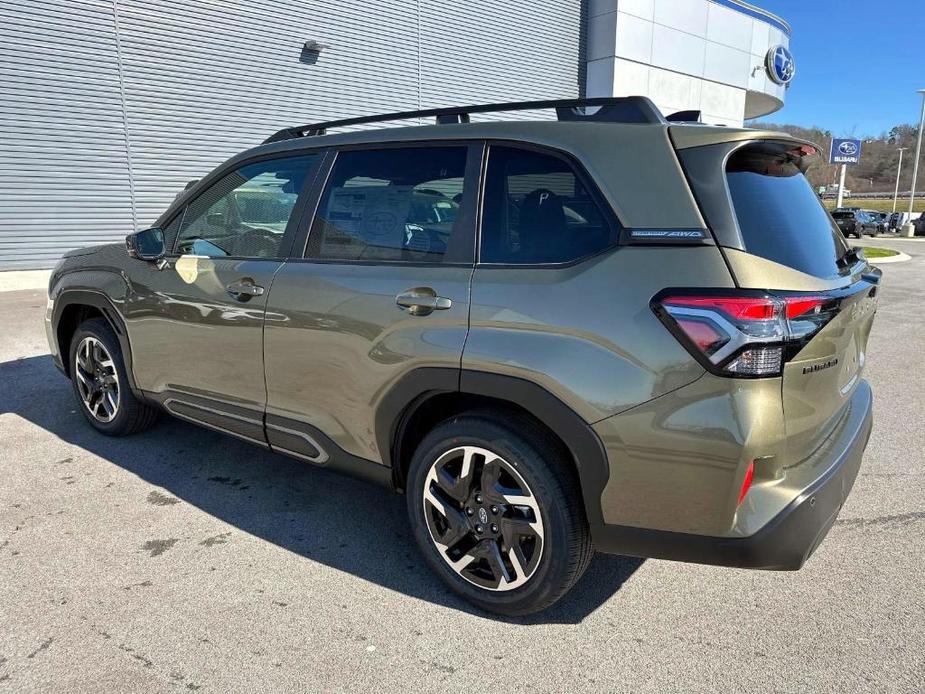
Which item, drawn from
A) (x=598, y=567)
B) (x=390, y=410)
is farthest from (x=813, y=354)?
(x=390, y=410)

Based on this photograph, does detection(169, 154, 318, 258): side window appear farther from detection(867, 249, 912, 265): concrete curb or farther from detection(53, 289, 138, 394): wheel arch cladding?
detection(867, 249, 912, 265): concrete curb

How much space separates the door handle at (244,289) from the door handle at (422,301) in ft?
2.81

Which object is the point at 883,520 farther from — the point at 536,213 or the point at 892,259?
the point at 892,259

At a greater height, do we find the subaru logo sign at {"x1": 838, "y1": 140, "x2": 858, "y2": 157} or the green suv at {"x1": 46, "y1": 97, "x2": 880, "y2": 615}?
the subaru logo sign at {"x1": 838, "y1": 140, "x2": 858, "y2": 157}

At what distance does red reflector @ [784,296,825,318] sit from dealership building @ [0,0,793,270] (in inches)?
552

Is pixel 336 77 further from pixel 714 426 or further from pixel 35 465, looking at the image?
pixel 714 426

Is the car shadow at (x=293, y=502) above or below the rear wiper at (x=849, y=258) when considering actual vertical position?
below

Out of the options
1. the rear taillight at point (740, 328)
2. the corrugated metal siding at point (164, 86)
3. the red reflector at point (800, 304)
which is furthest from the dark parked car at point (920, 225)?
the rear taillight at point (740, 328)

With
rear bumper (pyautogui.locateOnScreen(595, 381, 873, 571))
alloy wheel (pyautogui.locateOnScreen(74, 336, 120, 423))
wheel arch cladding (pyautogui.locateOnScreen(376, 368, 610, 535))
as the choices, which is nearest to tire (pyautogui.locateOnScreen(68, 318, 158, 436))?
alloy wheel (pyautogui.locateOnScreen(74, 336, 120, 423))

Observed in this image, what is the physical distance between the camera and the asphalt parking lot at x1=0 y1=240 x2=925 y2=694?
2229mm

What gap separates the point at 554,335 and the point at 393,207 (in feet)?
3.41

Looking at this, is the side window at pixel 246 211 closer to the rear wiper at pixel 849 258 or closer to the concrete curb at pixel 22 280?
the rear wiper at pixel 849 258

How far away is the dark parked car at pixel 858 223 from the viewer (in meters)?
33.1

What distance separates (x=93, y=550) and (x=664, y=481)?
8.25 feet
